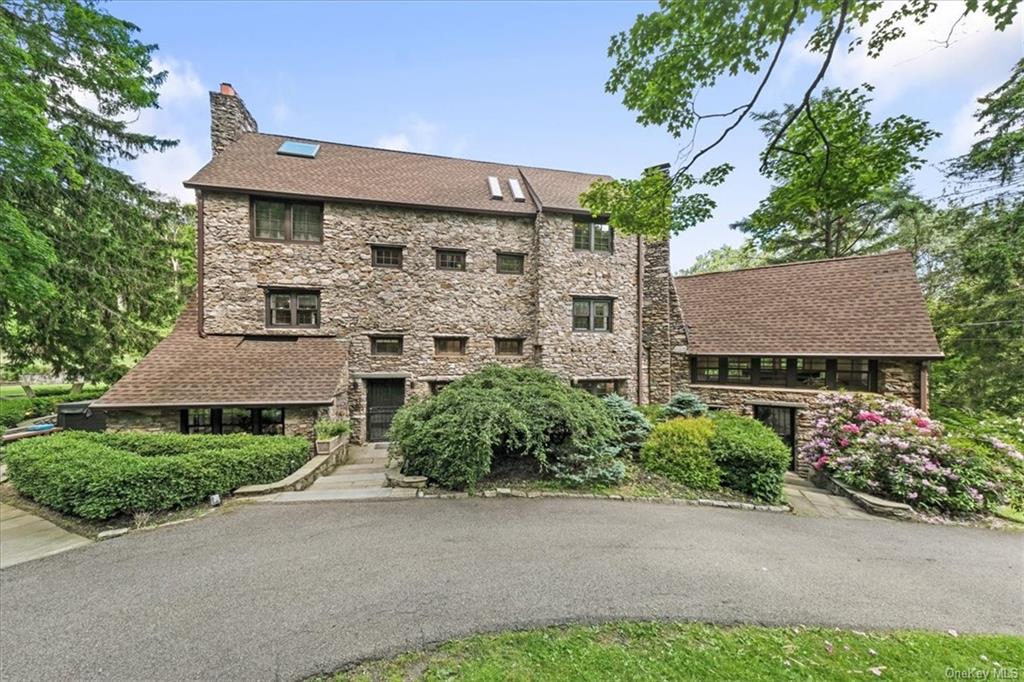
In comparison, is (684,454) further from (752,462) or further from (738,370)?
(738,370)

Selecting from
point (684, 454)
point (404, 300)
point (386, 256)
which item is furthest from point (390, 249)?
point (684, 454)

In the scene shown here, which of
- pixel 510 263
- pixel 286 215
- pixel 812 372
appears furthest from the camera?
pixel 510 263

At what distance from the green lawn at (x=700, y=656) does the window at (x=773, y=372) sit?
9.97m

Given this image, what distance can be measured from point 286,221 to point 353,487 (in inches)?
368

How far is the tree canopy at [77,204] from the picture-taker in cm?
757

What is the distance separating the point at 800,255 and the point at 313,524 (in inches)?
1086

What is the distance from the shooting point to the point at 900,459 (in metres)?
8.11

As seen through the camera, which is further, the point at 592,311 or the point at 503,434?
the point at 592,311

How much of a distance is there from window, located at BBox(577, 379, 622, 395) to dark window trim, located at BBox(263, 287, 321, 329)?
32.2 ft

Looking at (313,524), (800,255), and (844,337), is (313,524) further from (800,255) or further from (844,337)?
(800,255)

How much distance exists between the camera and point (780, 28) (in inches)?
190

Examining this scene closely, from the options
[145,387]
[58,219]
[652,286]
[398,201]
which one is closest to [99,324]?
[58,219]

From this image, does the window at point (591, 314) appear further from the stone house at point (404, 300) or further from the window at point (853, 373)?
the window at point (853, 373)

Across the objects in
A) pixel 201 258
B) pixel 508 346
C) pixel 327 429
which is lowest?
pixel 327 429
